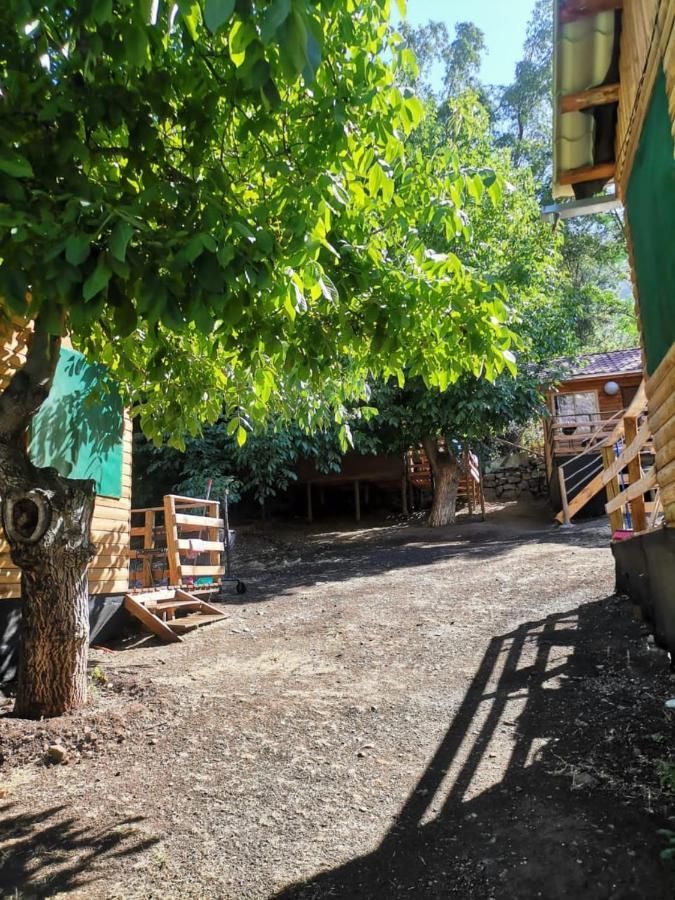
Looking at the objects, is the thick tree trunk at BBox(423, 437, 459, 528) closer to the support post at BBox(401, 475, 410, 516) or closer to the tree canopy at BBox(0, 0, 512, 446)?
the support post at BBox(401, 475, 410, 516)

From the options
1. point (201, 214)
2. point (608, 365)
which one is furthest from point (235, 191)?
point (608, 365)

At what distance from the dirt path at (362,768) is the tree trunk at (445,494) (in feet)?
35.0

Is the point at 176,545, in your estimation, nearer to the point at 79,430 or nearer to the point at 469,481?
the point at 79,430

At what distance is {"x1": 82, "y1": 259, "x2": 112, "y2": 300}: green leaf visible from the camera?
2207 mm

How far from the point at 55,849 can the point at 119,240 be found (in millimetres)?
2758

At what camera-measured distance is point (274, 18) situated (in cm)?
135

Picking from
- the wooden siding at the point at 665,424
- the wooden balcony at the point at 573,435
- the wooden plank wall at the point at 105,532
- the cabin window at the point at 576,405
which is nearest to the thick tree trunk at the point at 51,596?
the wooden plank wall at the point at 105,532

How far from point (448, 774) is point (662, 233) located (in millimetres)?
3374

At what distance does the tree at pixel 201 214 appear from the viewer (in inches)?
93.3

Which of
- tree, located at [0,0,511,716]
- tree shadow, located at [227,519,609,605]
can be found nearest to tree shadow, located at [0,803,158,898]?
tree, located at [0,0,511,716]

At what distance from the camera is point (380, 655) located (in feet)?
19.2

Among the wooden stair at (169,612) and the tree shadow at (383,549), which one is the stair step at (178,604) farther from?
the tree shadow at (383,549)

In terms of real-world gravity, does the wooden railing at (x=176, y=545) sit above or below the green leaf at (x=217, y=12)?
below

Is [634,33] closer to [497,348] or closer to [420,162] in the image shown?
[420,162]
